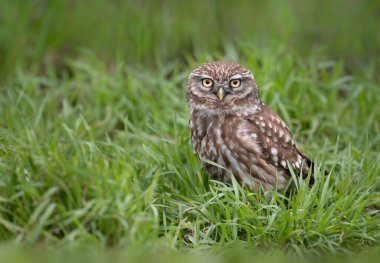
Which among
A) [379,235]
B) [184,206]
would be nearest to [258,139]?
[184,206]

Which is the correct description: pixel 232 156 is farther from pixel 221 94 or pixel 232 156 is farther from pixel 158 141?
pixel 158 141

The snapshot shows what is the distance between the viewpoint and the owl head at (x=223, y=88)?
16.5 ft

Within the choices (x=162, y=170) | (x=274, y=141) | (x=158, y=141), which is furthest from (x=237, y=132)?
(x=158, y=141)

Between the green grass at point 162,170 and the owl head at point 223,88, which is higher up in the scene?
the owl head at point 223,88

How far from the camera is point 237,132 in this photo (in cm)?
493

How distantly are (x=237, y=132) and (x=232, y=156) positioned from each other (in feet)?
0.63

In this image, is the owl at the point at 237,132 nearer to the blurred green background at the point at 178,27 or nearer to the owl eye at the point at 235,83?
the owl eye at the point at 235,83

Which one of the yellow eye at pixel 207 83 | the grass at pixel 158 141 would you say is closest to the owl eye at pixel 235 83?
the yellow eye at pixel 207 83

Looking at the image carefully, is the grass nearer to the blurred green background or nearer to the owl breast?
the blurred green background

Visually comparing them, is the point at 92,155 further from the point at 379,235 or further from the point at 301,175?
the point at 379,235

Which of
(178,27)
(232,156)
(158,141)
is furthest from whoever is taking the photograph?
(178,27)

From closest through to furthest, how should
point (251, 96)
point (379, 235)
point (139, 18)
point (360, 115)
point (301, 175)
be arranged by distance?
point (379, 235) → point (301, 175) → point (251, 96) → point (360, 115) → point (139, 18)

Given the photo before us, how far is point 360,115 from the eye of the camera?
20.7ft

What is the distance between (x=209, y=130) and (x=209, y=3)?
2.99 m
